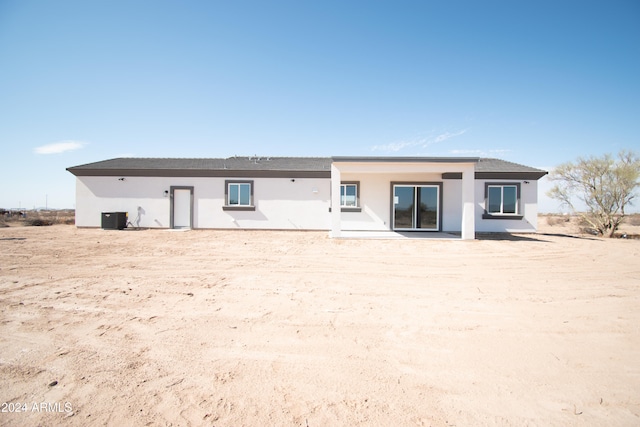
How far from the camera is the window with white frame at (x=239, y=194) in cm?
1415

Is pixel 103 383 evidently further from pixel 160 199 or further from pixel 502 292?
pixel 160 199

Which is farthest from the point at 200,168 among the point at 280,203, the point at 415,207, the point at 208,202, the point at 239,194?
the point at 415,207

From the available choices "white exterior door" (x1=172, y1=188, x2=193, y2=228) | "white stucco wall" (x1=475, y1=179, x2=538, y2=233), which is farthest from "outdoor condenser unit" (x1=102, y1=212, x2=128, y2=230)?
"white stucco wall" (x1=475, y1=179, x2=538, y2=233)

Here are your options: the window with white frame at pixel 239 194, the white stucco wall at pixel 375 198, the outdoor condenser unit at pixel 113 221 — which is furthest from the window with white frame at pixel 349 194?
the outdoor condenser unit at pixel 113 221

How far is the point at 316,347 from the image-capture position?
3025 millimetres

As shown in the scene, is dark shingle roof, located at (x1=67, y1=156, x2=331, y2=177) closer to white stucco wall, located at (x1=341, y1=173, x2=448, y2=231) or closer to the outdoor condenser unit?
white stucco wall, located at (x1=341, y1=173, x2=448, y2=231)

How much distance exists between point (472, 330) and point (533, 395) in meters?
1.16

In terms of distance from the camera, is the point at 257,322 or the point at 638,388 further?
the point at 257,322

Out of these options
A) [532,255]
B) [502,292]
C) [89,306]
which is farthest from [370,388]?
[532,255]

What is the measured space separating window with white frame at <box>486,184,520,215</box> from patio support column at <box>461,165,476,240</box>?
3.47m

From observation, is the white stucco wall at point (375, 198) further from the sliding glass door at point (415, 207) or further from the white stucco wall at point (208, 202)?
the white stucco wall at point (208, 202)

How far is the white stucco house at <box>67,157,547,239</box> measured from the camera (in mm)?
13805

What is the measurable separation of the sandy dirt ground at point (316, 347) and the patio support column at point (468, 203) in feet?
16.2

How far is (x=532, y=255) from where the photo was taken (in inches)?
338
